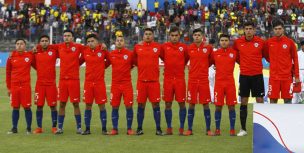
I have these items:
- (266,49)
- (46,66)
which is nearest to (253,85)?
(266,49)

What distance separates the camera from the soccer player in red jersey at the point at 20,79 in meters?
15.5

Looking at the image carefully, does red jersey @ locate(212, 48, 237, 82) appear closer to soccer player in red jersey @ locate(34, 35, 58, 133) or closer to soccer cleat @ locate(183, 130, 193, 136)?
soccer cleat @ locate(183, 130, 193, 136)

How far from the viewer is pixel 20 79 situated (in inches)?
611

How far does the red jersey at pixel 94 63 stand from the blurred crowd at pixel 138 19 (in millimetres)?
22921

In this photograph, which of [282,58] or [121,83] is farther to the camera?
[121,83]

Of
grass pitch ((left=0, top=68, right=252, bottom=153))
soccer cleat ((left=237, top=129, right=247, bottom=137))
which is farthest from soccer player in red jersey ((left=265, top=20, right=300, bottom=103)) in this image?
grass pitch ((left=0, top=68, right=252, bottom=153))

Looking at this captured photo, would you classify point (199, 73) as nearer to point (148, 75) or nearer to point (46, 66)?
point (148, 75)

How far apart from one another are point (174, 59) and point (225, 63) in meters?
0.99

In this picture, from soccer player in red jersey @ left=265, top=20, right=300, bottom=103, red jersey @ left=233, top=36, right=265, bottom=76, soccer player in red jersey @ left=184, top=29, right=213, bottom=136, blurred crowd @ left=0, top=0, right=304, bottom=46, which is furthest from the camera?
blurred crowd @ left=0, top=0, right=304, bottom=46

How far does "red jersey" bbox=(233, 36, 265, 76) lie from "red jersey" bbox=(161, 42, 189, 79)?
1.14 m

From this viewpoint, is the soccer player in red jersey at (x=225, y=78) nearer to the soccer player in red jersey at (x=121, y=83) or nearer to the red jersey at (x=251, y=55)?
the red jersey at (x=251, y=55)

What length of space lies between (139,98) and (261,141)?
12.2 feet

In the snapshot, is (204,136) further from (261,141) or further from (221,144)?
(261,141)

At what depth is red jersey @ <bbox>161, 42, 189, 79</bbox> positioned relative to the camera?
1523 centimetres
